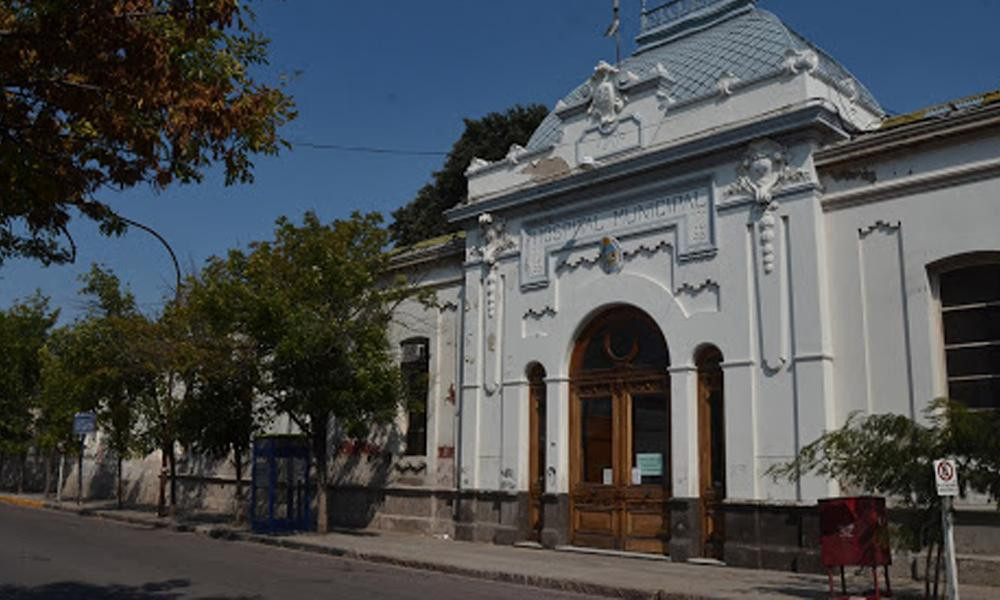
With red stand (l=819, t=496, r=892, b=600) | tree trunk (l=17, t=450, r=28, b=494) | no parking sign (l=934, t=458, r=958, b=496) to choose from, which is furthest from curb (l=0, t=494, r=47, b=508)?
no parking sign (l=934, t=458, r=958, b=496)

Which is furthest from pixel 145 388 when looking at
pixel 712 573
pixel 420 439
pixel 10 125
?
pixel 10 125

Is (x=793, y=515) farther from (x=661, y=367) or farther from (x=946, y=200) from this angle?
(x=946, y=200)

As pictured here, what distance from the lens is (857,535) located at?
1017cm

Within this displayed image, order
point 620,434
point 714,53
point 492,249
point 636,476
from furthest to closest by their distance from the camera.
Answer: point 492,249 < point 714,53 < point 620,434 < point 636,476

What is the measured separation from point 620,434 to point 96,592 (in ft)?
29.4

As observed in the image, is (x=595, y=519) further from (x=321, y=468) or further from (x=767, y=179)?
(x=767, y=179)

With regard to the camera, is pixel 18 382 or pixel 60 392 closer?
pixel 60 392

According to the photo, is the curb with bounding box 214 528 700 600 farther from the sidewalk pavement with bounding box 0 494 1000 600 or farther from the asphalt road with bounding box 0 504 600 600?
the asphalt road with bounding box 0 504 600 600

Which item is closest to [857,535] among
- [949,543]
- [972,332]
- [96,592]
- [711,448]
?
[949,543]

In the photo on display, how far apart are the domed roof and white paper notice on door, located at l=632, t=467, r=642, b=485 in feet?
21.0

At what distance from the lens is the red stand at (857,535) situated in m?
10.1

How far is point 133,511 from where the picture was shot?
27.3m

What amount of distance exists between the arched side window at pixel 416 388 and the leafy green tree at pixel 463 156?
44.7ft

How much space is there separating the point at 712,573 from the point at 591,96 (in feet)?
29.7
